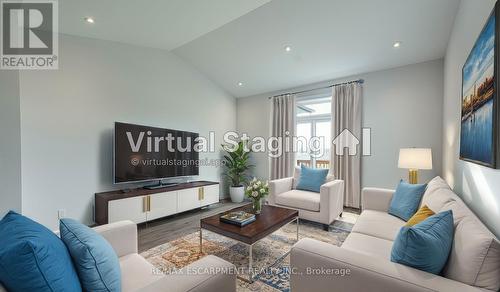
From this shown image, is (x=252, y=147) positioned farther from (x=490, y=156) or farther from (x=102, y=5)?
(x=490, y=156)

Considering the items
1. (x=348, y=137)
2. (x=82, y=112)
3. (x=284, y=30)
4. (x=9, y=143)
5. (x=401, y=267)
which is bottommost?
(x=401, y=267)

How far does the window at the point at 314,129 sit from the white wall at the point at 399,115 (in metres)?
0.70

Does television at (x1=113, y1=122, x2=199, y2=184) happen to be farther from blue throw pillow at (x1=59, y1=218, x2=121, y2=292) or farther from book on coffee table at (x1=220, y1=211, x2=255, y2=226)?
blue throw pillow at (x1=59, y1=218, x2=121, y2=292)

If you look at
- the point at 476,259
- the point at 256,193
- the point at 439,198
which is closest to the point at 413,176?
the point at 439,198

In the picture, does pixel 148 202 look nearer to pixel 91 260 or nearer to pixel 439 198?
pixel 91 260

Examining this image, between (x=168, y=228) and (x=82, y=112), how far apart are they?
2024mm

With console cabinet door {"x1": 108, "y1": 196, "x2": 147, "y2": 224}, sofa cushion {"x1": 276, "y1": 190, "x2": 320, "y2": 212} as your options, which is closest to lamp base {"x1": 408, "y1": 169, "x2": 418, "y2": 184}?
sofa cushion {"x1": 276, "y1": 190, "x2": 320, "y2": 212}

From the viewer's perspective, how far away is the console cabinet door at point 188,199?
3562 mm

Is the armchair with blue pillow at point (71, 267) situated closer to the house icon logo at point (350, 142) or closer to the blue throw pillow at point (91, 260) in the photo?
the blue throw pillow at point (91, 260)

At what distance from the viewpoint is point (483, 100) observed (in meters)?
1.31

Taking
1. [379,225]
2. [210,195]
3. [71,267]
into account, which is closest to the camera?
[71,267]

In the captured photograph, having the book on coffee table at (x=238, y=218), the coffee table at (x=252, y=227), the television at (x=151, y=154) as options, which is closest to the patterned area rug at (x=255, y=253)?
the coffee table at (x=252, y=227)

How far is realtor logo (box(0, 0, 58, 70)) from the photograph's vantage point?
87.7 inches

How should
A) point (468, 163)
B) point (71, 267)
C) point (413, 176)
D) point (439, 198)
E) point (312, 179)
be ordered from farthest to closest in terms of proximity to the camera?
point (312, 179) < point (413, 176) < point (468, 163) < point (439, 198) < point (71, 267)
